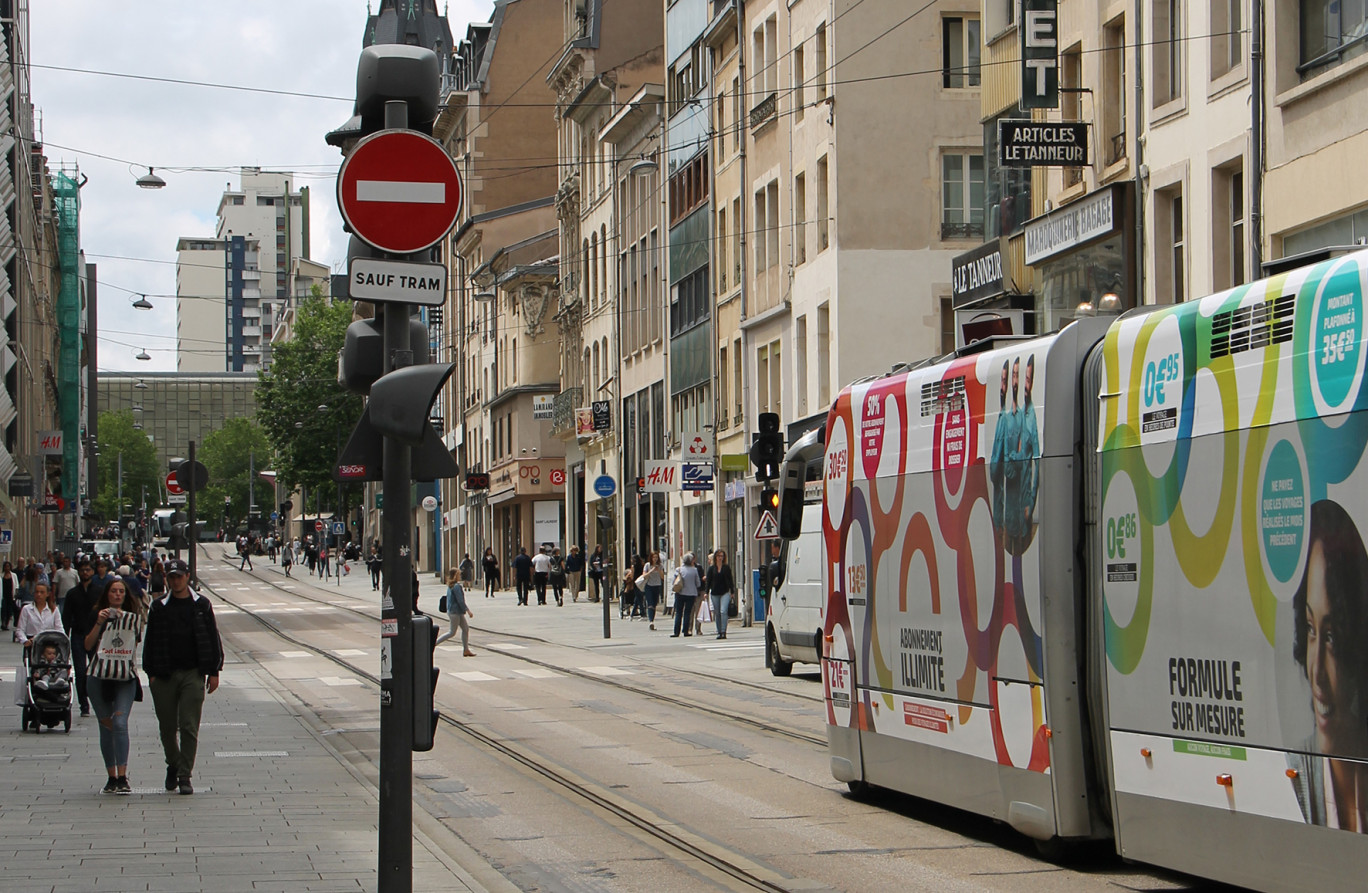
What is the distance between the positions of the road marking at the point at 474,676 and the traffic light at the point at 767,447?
5.21m

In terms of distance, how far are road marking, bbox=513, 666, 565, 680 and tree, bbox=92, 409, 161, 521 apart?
157514 millimetres

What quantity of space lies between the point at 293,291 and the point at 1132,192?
17622cm

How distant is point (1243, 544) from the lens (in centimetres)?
864

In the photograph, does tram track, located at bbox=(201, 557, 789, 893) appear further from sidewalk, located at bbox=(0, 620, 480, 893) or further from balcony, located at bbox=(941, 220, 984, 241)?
balcony, located at bbox=(941, 220, 984, 241)

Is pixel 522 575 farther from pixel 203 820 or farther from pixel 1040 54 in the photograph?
pixel 203 820

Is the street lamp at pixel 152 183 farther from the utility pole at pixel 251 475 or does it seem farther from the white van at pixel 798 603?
the utility pole at pixel 251 475

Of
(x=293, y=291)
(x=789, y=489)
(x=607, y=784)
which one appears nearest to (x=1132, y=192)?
(x=789, y=489)

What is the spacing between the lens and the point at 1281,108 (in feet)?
75.7

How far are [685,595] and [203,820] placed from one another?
86.7 feet

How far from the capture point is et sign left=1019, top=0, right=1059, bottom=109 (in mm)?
28688

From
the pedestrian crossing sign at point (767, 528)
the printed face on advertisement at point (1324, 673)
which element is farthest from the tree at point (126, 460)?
the printed face on advertisement at point (1324, 673)

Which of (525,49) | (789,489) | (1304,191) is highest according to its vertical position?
(525,49)

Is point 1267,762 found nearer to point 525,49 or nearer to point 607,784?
point 607,784

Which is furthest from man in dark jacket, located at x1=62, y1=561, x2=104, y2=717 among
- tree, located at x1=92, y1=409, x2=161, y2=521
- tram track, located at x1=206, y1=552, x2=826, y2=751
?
tree, located at x1=92, y1=409, x2=161, y2=521
